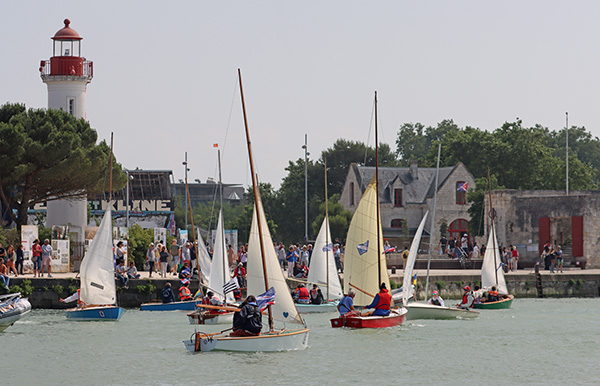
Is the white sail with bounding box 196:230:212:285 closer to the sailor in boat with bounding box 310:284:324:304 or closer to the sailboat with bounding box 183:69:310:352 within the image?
the sailor in boat with bounding box 310:284:324:304

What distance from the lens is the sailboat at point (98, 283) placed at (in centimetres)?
3481

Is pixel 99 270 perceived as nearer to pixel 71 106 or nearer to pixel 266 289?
pixel 266 289

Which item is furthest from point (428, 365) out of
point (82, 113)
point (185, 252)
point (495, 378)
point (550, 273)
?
point (82, 113)

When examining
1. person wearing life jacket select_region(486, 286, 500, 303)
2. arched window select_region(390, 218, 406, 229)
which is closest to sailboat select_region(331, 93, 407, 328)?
person wearing life jacket select_region(486, 286, 500, 303)

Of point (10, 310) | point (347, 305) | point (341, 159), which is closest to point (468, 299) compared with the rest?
point (347, 305)

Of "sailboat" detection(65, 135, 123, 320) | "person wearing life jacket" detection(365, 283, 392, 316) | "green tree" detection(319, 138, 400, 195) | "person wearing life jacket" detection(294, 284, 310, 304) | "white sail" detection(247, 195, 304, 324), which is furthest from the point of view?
"green tree" detection(319, 138, 400, 195)

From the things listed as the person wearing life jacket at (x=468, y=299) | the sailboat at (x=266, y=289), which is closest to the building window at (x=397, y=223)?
the person wearing life jacket at (x=468, y=299)

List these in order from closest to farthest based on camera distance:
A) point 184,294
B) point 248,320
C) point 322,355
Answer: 1. point 248,320
2. point 322,355
3. point 184,294

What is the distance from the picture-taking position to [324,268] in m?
39.9

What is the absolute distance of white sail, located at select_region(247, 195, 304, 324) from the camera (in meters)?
26.9

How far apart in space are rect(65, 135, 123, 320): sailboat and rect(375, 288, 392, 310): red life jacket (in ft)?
29.0

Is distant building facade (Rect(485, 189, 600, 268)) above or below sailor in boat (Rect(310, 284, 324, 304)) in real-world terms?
above

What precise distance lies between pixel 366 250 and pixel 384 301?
3031 mm

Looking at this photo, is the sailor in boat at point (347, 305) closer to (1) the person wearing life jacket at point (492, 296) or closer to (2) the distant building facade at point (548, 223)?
(1) the person wearing life jacket at point (492, 296)
